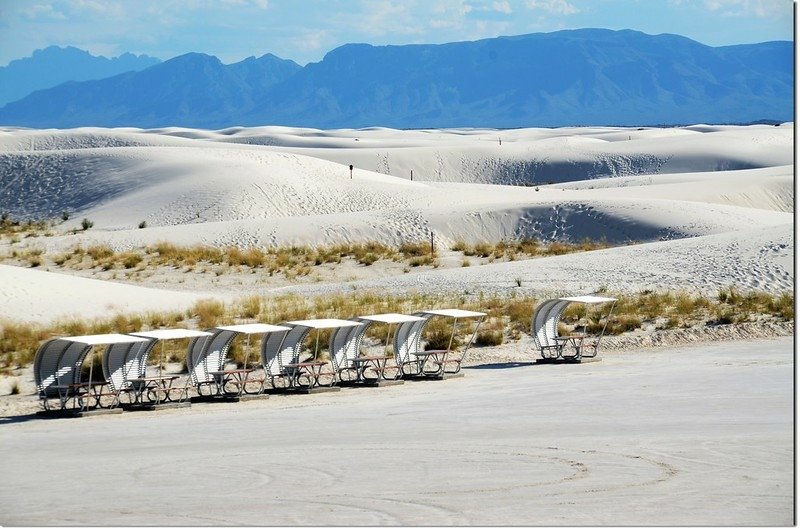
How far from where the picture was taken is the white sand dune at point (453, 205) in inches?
1227

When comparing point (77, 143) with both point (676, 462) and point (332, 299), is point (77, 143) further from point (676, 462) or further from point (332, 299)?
point (676, 462)

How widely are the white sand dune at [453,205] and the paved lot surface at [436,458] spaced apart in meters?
10.1

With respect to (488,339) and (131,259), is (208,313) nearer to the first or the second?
(488,339)

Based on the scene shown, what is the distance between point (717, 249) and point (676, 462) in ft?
71.8

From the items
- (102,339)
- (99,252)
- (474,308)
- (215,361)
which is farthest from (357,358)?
(99,252)

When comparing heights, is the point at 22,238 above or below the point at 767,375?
above

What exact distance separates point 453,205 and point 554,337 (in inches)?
1153

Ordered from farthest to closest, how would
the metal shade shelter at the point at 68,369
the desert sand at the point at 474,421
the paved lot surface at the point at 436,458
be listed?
the metal shade shelter at the point at 68,369 → the desert sand at the point at 474,421 → the paved lot surface at the point at 436,458

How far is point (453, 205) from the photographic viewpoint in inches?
1987

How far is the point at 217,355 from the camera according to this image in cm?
1811

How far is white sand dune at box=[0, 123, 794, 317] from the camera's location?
102 ft

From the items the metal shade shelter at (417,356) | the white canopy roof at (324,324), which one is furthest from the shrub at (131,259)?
the white canopy roof at (324,324)

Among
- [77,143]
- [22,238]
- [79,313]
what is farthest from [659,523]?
[77,143]

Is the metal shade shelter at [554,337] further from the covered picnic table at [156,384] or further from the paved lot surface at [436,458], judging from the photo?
the covered picnic table at [156,384]
